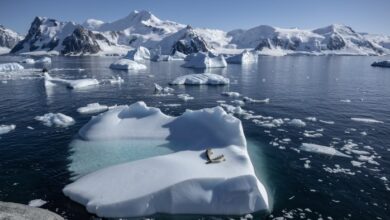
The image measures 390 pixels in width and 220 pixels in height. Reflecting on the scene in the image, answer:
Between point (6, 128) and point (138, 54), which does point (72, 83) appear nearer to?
point (6, 128)

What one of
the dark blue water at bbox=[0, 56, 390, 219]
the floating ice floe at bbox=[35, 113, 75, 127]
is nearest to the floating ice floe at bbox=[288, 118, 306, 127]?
the dark blue water at bbox=[0, 56, 390, 219]

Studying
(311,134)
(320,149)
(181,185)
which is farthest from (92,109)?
(320,149)

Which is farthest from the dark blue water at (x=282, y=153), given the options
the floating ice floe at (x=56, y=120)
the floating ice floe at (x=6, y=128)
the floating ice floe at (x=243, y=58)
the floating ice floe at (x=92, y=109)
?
the floating ice floe at (x=243, y=58)

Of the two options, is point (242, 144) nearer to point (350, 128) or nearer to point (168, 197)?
point (168, 197)

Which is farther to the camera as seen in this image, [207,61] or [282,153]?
[207,61]

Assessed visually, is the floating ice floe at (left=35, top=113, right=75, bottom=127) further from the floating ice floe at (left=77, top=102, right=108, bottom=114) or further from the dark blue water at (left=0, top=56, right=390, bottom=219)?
the floating ice floe at (left=77, top=102, right=108, bottom=114)

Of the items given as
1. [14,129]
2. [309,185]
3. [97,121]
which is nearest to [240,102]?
[97,121]

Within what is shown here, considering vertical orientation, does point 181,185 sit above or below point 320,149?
above
